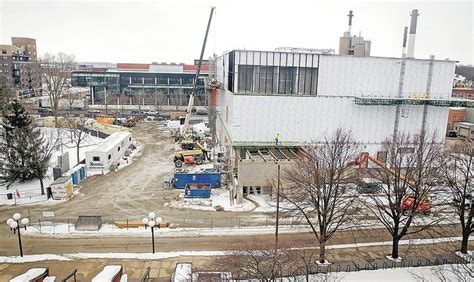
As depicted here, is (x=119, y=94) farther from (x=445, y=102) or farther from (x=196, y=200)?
(x=445, y=102)

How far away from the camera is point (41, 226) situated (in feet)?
81.1

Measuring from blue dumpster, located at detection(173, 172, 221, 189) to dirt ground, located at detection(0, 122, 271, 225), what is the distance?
88 centimetres

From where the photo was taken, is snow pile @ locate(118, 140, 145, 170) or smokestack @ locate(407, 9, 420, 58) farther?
snow pile @ locate(118, 140, 145, 170)

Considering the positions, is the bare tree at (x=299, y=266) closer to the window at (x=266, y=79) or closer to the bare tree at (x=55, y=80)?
the window at (x=266, y=79)

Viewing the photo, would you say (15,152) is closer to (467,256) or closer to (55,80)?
(467,256)

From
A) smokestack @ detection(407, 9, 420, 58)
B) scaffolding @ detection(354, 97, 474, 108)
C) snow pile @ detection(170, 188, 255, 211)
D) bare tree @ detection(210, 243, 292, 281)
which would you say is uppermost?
smokestack @ detection(407, 9, 420, 58)

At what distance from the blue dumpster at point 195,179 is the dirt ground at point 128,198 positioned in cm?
88

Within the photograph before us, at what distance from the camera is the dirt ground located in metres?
27.2

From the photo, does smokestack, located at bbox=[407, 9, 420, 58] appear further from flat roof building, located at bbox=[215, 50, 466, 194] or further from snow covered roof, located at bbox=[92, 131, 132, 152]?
snow covered roof, located at bbox=[92, 131, 132, 152]

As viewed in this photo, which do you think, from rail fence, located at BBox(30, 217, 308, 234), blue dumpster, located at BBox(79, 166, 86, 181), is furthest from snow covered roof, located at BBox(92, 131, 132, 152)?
rail fence, located at BBox(30, 217, 308, 234)

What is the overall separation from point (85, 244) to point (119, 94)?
81.6 m

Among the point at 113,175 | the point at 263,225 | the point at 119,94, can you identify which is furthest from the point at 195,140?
the point at 119,94

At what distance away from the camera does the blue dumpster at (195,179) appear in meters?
32.9

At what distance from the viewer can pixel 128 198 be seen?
30.6 m
